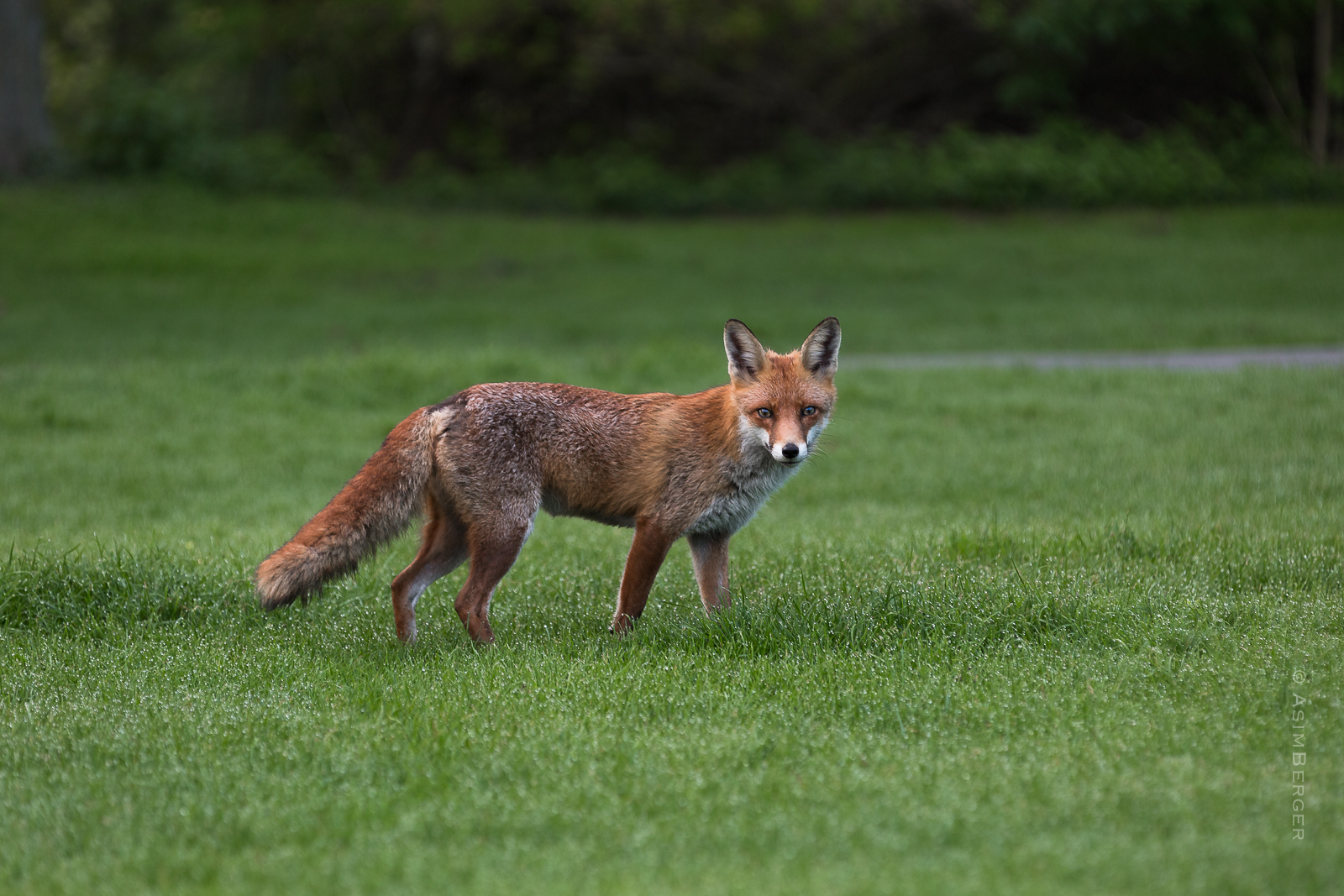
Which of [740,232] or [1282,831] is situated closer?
[1282,831]

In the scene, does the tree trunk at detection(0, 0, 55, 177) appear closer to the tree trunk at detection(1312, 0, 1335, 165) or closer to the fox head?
the fox head

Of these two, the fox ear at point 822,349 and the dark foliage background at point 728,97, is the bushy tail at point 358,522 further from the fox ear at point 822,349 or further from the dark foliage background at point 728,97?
the dark foliage background at point 728,97

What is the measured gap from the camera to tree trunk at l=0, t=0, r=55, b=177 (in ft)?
75.2

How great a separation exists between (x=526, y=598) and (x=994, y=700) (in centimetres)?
276

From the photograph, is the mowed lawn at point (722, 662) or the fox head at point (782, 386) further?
the fox head at point (782, 386)

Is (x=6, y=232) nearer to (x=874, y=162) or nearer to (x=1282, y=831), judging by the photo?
(x=874, y=162)

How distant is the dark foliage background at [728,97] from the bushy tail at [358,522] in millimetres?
20962

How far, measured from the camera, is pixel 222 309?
60.5 ft

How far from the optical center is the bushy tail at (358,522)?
5.15 metres

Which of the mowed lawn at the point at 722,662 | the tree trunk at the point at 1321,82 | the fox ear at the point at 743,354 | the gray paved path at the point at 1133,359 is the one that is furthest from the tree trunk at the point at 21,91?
the tree trunk at the point at 1321,82

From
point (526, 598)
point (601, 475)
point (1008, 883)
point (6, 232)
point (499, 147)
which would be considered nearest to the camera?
point (1008, 883)

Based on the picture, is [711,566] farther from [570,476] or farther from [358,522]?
[358,522]

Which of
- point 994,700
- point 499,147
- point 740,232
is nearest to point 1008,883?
point 994,700

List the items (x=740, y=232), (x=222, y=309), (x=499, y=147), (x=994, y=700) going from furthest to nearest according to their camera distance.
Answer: (x=499, y=147) → (x=740, y=232) → (x=222, y=309) → (x=994, y=700)
